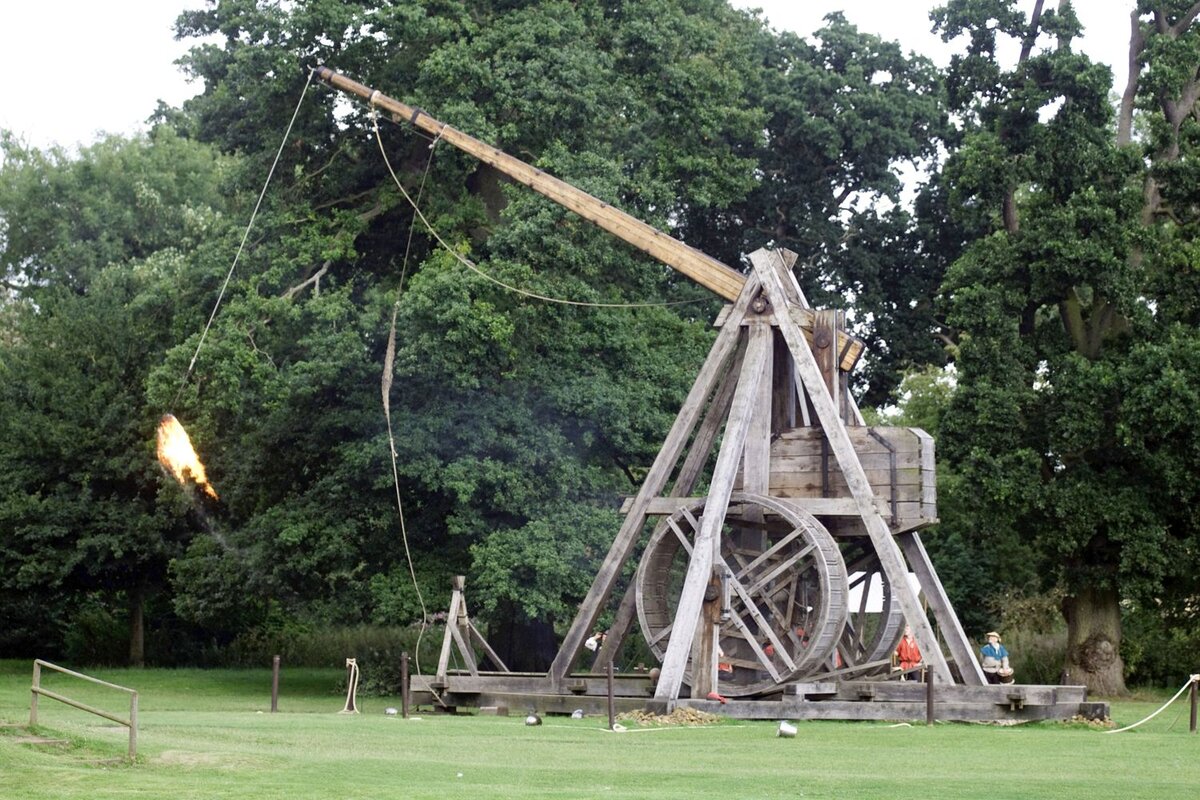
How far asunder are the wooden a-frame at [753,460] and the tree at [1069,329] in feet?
30.5

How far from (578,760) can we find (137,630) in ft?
104

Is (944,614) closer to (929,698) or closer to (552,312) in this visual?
(929,698)

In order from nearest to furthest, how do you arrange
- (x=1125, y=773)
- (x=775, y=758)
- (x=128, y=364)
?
(x=1125, y=773) → (x=775, y=758) → (x=128, y=364)

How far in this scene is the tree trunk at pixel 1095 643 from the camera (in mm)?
34219

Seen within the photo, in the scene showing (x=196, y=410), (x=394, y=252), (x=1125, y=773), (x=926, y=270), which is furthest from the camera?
(x=926, y=270)

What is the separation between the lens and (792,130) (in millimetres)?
44344

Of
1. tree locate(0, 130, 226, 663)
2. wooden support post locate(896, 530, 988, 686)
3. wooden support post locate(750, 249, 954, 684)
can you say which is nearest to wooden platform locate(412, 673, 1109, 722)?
wooden support post locate(750, 249, 954, 684)

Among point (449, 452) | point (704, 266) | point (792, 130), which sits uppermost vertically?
point (792, 130)

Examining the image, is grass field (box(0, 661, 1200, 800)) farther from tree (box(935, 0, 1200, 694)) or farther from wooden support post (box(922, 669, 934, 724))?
tree (box(935, 0, 1200, 694))

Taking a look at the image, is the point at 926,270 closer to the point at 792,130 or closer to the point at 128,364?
the point at 792,130

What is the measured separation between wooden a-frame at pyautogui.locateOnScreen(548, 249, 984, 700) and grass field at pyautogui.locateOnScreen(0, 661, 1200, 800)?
1.78 metres

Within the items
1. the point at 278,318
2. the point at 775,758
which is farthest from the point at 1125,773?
the point at 278,318

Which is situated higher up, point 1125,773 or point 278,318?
point 278,318

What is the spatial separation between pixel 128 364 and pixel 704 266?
22.3 meters
